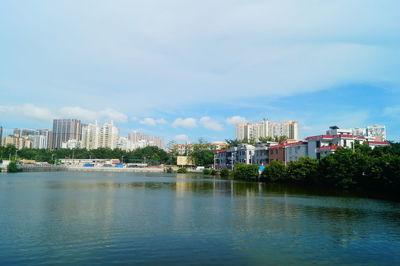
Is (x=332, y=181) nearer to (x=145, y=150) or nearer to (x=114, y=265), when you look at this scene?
(x=114, y=265)

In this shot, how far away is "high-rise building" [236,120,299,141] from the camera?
157500 millimetres

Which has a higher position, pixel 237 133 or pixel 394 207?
pixel 237 133

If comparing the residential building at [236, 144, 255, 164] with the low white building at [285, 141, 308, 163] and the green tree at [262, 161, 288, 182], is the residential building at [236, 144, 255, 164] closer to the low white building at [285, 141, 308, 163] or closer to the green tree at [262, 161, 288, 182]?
the low white building at [285, 141, 308, 163]

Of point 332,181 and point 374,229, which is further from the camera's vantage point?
point 332,181

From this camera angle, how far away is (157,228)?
19094 millimetres

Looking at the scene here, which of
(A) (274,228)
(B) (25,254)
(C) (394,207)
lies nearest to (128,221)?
(B) (25,254)

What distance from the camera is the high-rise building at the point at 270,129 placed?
157500 millimetres

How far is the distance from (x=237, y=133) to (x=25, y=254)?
6501 inches

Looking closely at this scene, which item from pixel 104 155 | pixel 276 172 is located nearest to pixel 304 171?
pixel 276 172

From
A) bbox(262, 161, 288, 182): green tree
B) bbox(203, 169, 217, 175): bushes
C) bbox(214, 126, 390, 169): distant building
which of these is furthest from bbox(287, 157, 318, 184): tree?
bbox(203, 169, 217, 175): bushes

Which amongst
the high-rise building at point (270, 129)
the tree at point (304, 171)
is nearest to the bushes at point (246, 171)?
the tree at point (304, 171)

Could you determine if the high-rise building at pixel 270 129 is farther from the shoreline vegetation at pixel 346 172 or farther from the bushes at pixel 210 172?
the shoreline vegetation at pixel 346 172

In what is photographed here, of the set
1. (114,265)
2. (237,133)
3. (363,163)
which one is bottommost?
(114,265)

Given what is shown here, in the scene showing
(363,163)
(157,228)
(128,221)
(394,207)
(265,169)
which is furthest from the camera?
(265,169)
